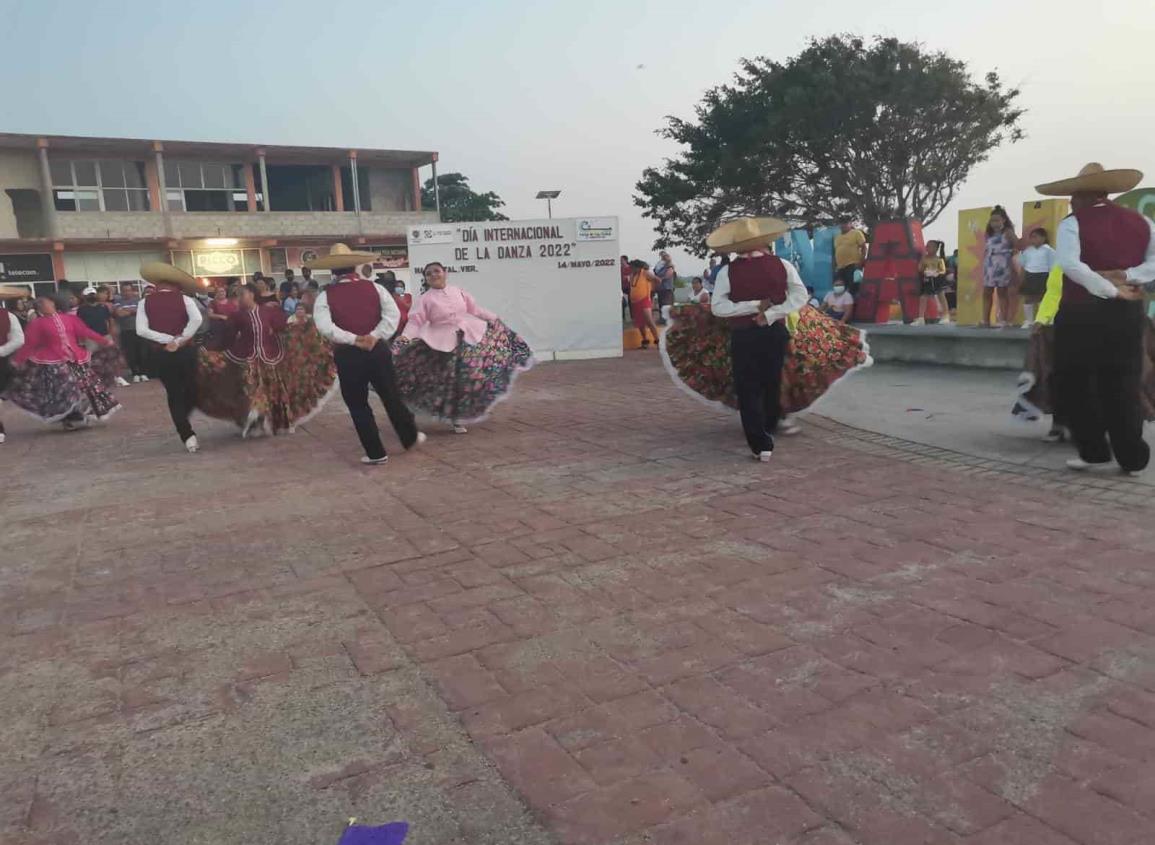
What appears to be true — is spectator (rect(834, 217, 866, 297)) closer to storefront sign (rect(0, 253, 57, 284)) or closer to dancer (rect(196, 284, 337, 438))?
dancer (rect(196, 284, 337, 438))

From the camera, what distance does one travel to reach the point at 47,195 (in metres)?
27.8

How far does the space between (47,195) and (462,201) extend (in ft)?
76.8

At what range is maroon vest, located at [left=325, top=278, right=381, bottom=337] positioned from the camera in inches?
265

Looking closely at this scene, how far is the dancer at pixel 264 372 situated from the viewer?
845 centimetres

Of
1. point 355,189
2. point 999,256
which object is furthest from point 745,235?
point 355,189

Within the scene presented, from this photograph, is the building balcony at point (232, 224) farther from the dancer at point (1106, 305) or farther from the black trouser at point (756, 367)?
the dancer at point (1106, 305)

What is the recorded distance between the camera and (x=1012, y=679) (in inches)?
113

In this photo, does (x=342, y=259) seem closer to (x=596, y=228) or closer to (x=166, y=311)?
(x=166, y=311)

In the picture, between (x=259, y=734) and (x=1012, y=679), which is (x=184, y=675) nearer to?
(x=259, y=734)

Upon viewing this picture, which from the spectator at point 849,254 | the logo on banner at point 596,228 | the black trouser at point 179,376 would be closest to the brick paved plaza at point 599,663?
the black trouser at point 179,376

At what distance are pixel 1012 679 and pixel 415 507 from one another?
3.58m

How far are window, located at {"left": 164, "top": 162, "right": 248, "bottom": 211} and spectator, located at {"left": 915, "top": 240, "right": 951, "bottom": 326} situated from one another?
Result: 82.4 feet

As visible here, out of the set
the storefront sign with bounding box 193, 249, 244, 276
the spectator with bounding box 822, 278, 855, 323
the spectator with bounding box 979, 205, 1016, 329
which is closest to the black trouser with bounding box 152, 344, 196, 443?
the spectator with bounding box 979, 205, 1016, 329

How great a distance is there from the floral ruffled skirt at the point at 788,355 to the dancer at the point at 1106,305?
190cm
